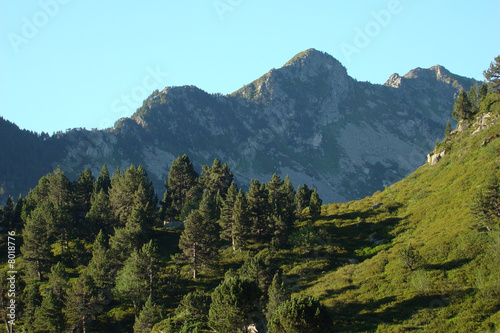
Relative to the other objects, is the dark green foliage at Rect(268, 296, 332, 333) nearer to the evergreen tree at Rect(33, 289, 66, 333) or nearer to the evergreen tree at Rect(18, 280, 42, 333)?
the evergreen tree at Rect(33, 289, 66, 333)

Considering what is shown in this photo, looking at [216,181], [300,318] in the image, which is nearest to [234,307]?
[300,318]

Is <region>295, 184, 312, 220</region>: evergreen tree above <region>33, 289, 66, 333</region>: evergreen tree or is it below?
above

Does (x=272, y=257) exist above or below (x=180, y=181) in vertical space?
below

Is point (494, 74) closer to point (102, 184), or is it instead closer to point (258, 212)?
point (258, 212)

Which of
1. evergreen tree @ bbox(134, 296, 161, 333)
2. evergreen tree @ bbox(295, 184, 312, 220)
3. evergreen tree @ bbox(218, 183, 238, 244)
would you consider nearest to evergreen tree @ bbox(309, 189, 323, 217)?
evergreen tree @ bbox(295, 184, 312, 220)

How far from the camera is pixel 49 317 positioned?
49688 mm

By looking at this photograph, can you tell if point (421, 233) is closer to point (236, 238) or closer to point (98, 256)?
point (236, 238)

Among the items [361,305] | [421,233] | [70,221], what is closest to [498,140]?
[421,233]

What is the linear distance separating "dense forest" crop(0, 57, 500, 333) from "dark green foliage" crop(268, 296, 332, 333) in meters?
0.11

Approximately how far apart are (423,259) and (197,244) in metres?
36.4

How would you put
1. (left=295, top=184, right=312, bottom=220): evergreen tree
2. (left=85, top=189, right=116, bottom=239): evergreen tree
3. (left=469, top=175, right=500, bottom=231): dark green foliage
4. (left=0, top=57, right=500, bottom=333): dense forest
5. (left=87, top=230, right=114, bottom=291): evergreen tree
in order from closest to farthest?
(left=0, top=57, right=500, bottom=333): dense forest < (left=469, top=175, right=500, bottom=231): dark green foliage < (left=87, top=230, right=114, bottom=291): evergreen tree < (left=85, top=189, right=116, bottom=239): evergreen tree < (left=295, top=184, right=312, bottom=220): evergreen tree

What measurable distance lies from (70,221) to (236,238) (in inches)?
1401

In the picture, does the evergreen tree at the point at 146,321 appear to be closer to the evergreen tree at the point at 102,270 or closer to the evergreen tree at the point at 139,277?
the evergreen tree at the point at 139,277

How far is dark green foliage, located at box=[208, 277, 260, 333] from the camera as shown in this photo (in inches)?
1511
